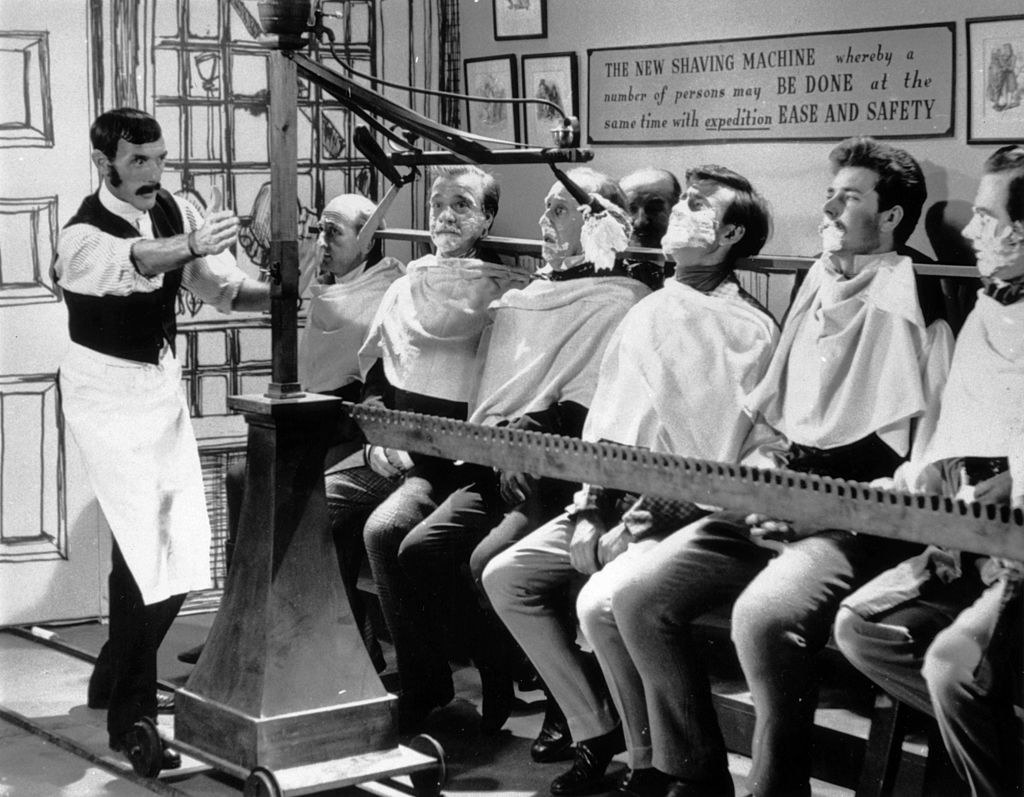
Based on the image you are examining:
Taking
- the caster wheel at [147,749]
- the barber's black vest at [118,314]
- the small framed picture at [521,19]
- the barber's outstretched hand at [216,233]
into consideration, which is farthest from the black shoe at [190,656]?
the small framed picture at [521,19]

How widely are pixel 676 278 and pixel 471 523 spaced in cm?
87

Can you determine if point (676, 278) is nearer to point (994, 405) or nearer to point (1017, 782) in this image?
point (994, 405)

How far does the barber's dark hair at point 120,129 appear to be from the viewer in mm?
4402

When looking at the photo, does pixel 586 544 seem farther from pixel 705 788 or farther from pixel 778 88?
pixel 778 88

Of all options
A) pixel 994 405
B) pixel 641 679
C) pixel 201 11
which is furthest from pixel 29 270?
pixel 994 405

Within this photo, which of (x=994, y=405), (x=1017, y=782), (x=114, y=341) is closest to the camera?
(x=1017, y=782)

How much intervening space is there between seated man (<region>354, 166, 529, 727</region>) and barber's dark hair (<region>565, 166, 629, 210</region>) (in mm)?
396

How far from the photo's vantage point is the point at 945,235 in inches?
166

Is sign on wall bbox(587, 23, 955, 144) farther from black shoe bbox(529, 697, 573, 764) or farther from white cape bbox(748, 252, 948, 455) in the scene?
black shoe bbox(529, 697, 573, 764)

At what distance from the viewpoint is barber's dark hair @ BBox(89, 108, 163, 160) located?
4402 mm

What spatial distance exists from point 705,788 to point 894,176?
4.71 ft

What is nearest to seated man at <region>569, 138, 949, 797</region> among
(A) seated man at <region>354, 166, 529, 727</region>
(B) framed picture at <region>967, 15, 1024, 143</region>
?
(B) framed picture at <region>967, 15, 1024, 143</region>

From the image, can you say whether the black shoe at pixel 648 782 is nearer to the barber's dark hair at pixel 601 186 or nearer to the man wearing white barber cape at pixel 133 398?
the man wearing white barber cape at pixel 133 398

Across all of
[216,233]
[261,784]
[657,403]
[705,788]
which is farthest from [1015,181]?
[261,784]
